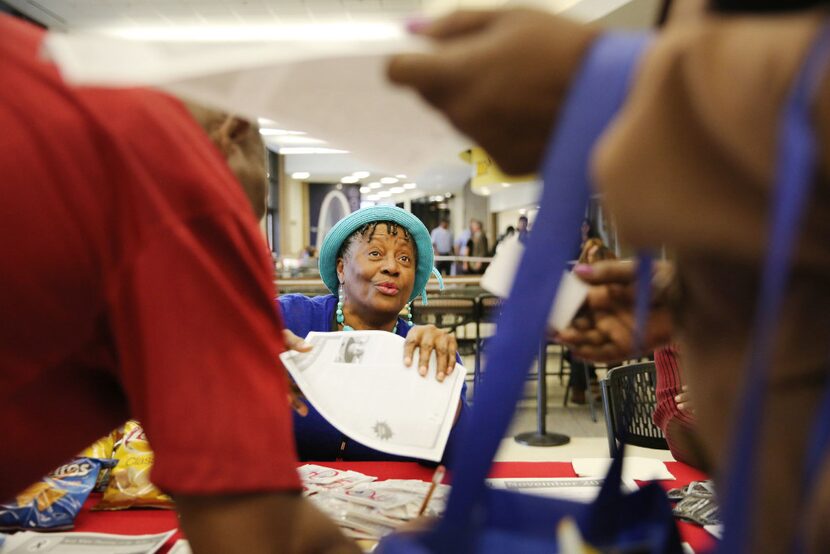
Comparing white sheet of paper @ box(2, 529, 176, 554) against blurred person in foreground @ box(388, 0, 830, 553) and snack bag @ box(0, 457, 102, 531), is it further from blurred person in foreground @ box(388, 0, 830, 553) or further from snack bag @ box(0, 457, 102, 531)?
blurred person in foreground @ box(388, 0, 830, 553)

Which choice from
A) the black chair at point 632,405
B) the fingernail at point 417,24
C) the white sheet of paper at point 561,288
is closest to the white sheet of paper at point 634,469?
the black chair at point 632,405

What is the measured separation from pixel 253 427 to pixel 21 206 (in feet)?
0.86

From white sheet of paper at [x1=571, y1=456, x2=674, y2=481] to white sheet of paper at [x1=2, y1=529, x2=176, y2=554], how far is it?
0.88 meters

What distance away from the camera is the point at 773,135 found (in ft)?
1.16

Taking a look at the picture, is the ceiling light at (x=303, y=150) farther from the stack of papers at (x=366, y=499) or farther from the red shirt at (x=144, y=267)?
the red shirt at (x=144, y=267)

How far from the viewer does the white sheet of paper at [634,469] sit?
4.67 ft

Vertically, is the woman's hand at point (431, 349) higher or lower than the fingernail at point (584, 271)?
lower

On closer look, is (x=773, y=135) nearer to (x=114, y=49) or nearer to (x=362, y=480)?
(x=114, y=49)

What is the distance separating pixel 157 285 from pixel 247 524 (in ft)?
0.72

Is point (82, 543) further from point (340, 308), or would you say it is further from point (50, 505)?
point (340, 308)

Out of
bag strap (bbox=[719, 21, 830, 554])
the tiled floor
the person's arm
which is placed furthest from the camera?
the tiled floor

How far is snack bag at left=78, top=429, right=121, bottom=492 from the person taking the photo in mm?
1300

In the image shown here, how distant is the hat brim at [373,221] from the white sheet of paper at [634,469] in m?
0.85

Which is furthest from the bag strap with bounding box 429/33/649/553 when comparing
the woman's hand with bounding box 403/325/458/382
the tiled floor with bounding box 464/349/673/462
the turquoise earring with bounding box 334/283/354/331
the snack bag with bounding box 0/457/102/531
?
the tiled floor with bounding box 464/349/673/462
